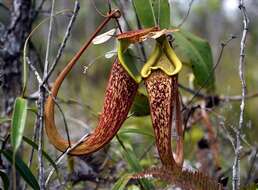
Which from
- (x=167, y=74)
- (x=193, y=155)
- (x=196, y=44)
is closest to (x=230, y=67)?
(x=193, y=155)

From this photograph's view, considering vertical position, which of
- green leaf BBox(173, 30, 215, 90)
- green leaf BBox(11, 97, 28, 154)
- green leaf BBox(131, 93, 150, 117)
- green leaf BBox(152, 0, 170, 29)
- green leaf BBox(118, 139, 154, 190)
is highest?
green leaf BBox(152, 0, 170, 29)

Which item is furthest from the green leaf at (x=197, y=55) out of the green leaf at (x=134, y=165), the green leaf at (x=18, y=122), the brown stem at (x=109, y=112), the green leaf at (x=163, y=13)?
the green leaf at (x=18, y=122)

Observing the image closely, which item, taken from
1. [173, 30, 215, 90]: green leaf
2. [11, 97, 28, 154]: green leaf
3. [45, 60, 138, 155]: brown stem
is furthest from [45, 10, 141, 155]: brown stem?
[173, 30, 215, 90]: green leaf

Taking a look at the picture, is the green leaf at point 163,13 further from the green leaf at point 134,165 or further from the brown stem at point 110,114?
the green leaf at point 134,165

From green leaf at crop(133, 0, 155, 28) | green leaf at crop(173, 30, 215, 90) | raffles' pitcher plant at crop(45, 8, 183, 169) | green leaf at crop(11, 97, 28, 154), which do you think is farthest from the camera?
green leaf at crop(173, 30, 215, 90)

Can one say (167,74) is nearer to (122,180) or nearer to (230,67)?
(122,180)

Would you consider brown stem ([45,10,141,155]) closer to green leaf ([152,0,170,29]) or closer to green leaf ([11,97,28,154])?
green leaf ([11,97,28,154])

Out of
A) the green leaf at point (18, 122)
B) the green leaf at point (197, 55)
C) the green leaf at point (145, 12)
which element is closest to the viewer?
the green leaf at point (18, 122)
